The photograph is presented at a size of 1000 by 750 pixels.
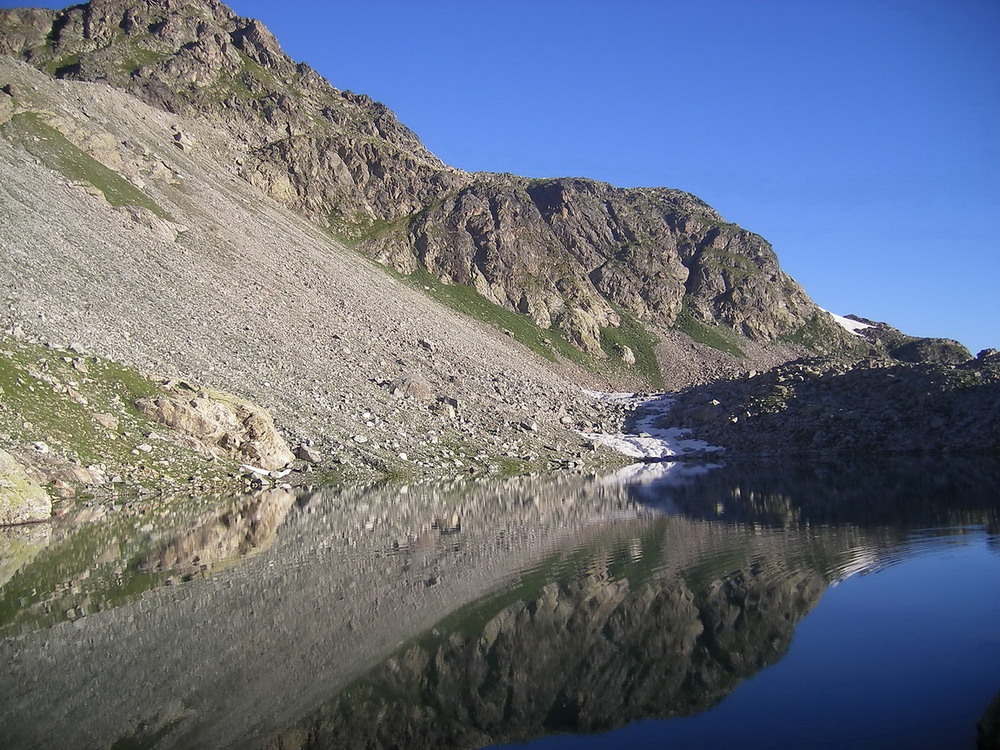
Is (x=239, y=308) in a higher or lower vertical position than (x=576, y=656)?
higher

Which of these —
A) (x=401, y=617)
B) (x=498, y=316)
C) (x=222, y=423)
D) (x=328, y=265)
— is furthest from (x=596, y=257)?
(x=401, y=617)

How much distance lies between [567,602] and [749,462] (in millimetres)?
50681

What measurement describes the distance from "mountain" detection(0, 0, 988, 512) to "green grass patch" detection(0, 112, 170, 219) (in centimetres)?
34

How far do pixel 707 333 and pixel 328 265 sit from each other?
81.2 metres

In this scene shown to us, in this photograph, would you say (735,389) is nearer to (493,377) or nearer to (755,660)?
(493,377)

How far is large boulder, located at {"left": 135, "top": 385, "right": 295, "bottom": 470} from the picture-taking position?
39.4m

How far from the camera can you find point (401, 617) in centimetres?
1623

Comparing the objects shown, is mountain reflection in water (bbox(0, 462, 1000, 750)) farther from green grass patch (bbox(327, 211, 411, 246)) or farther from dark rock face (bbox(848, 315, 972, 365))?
dark rock face (bbox(848, 315, 972, 365))

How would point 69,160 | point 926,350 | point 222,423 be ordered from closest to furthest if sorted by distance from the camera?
point 222,423, point 69,160, point 926,350

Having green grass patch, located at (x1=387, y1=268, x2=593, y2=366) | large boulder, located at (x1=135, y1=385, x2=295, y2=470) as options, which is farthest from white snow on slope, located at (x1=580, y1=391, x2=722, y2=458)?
large boulder, located at (x1=135, y1=385, x2=295, y2=470)

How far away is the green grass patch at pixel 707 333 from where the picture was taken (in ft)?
429

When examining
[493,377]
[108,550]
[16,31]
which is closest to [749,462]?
[493,377]

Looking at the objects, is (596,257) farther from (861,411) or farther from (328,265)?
(861,411)

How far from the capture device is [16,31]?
103812mm
